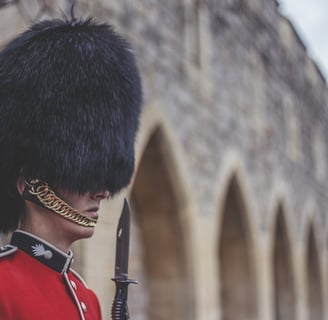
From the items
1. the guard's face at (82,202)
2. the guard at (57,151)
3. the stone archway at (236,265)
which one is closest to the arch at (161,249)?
the stone archway at (236,265)

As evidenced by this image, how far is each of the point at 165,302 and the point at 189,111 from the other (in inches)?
52.9

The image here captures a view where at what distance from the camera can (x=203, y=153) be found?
16.3 feet

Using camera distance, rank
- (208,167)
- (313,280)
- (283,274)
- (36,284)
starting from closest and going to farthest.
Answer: (36,284) < (208,167) < (283,274) < (313,280)

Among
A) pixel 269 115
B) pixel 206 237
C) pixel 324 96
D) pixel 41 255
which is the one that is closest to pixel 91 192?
pixel 41 255

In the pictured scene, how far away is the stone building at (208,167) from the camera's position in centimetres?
406

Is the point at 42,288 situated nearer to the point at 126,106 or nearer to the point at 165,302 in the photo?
the point at 126,106

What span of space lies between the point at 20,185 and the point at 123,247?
0.32m

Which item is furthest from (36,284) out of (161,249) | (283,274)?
(283,274)

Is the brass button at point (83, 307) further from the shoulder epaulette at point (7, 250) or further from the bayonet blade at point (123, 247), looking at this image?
the shoulder epaulette at point (7, 250)

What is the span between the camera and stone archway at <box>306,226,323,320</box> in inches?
338

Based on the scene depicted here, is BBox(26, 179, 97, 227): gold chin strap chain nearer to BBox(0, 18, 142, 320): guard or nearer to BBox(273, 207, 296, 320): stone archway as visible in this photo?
BBox(0, 18, 142, 320): guard

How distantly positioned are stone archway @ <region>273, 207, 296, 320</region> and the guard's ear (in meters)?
5.80

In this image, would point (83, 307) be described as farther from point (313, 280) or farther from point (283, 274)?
point (313, 280)

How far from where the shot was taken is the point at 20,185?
5.09 feet
